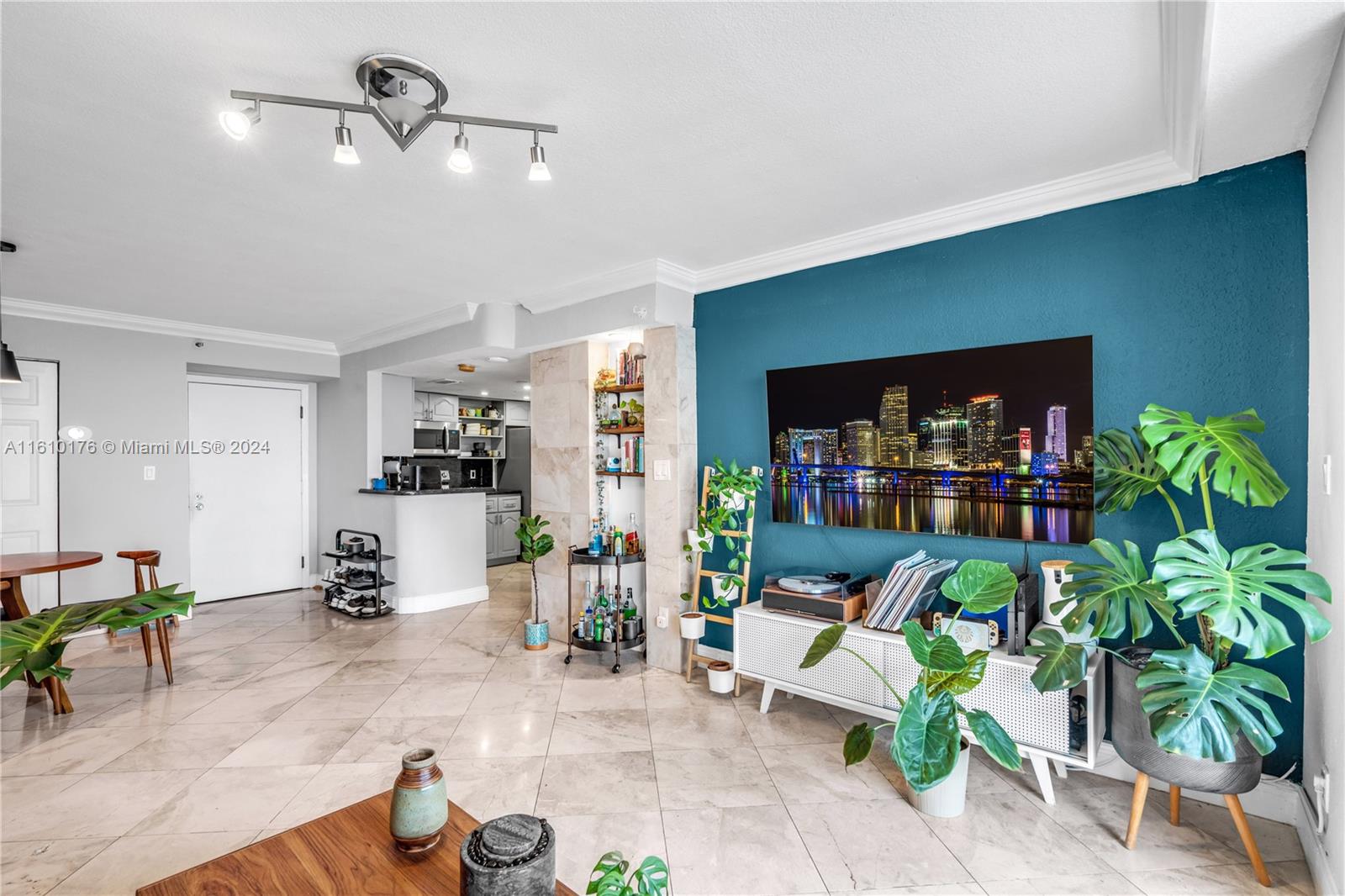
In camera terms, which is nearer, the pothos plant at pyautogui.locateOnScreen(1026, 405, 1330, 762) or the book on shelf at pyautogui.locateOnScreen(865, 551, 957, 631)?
the pothos plant at pyautogui.locateOnScreen(1026, 405, 1330, 762)

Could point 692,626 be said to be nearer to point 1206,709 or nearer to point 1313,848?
point 1206,709

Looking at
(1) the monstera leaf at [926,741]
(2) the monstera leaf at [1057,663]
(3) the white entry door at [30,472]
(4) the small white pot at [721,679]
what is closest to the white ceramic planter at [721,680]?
(4) the small white pot at [721,679]

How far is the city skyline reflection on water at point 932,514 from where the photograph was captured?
8.68 ft

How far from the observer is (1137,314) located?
101 inches

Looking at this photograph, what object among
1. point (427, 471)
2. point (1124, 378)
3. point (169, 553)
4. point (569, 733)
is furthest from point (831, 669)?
point (169, 553)

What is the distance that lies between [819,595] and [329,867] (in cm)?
222

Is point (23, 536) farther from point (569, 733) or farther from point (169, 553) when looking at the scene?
point (569, 733)

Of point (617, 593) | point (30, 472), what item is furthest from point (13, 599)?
point (617, 593)

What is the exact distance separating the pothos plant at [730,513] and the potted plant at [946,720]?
4.29ft

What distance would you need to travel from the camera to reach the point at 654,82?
1943 millimetres

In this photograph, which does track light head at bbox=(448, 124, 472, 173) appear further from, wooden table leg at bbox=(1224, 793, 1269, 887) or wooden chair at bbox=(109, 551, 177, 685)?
wooden chair at bbox=(109, 551, 177, 685)

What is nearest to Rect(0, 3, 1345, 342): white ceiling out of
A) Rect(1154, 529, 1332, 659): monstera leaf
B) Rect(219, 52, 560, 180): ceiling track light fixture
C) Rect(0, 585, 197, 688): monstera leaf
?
Rect(219, 52, 560, 180): ceiling track light fixture

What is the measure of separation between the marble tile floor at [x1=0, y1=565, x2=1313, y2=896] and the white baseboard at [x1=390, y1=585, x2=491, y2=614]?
4.51 feet

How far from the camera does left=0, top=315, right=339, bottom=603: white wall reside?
471 cm
